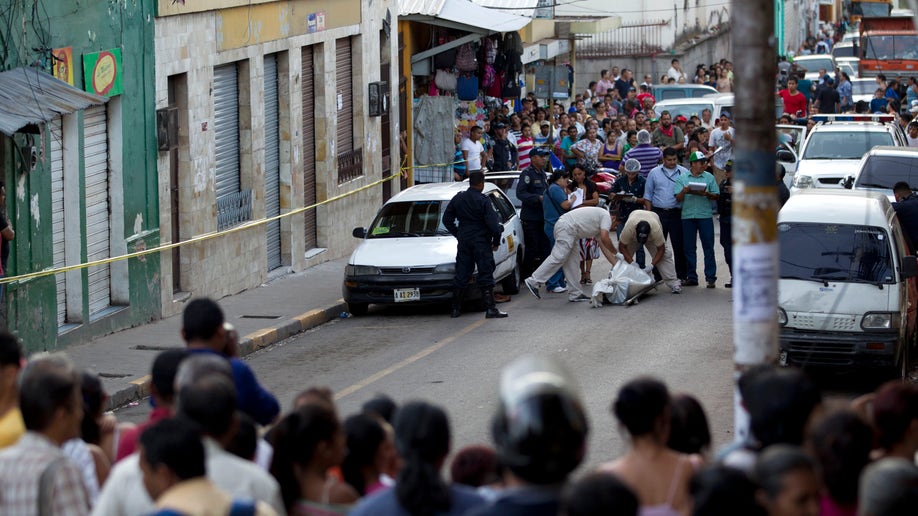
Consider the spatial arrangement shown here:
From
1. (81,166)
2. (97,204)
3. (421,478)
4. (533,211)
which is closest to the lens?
(421,478)

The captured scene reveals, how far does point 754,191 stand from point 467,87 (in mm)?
21988

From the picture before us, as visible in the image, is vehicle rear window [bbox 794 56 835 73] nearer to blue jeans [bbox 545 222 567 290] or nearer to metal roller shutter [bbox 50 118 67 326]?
blue jeans [bbox 545 222 567 290]

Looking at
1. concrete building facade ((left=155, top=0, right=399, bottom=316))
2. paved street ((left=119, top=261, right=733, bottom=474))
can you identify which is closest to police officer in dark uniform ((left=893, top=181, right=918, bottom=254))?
paved street ((left=119, top=261, right=733, bottom=474))

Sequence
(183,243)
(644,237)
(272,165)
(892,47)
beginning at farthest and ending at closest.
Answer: (892,47) → (272,165) → (644,237) → (183,243)

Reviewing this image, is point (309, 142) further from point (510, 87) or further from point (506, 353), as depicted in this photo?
point (506, 353)

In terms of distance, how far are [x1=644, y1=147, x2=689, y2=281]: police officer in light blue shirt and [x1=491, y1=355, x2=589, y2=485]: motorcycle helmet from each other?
1517 cm

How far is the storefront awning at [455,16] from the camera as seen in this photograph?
85.5 feet

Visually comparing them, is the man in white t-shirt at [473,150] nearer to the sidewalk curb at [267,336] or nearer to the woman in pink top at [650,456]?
the sidewalk curb at [267,336]

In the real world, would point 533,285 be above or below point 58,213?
below

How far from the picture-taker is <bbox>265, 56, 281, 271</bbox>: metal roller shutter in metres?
21.0

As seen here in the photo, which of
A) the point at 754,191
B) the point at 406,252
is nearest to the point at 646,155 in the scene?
the point at 406,252

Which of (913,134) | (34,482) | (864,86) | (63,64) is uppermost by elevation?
(864,86)

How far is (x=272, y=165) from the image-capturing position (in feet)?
69.5

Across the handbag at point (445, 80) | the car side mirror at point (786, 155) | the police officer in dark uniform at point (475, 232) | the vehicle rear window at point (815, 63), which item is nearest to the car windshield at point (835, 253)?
the police officer in dark uniform at point (475, 232)
